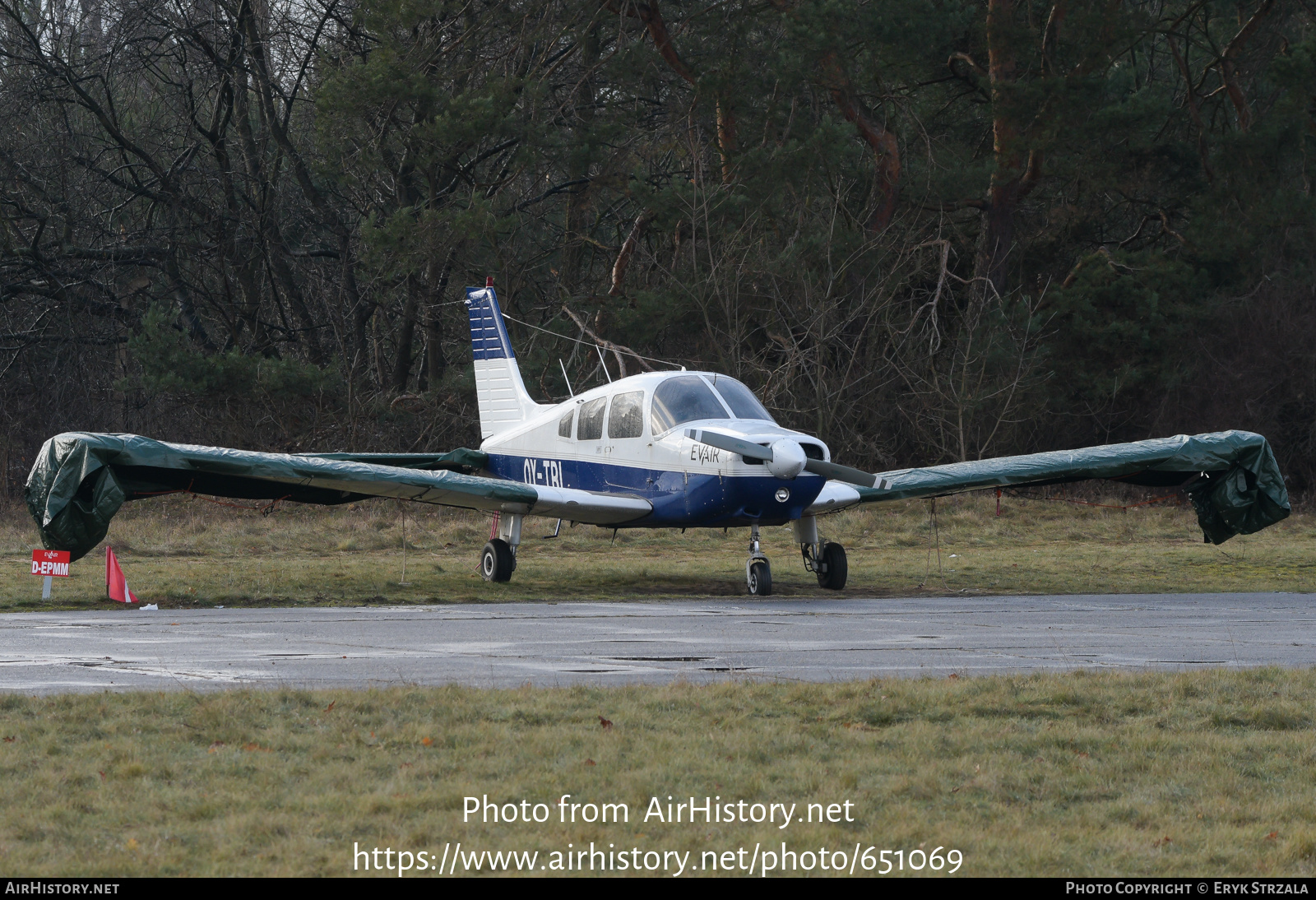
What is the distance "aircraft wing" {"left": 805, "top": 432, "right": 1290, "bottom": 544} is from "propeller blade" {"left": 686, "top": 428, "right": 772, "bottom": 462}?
2.03m

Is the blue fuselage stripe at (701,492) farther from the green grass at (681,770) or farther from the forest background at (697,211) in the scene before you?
the forest background at (697,211)

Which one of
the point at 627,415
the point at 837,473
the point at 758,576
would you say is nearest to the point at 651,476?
the point at 627,415

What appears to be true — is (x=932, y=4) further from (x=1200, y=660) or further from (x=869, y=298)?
(x=1200, y=660)

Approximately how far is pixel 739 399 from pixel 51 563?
24.4 ft

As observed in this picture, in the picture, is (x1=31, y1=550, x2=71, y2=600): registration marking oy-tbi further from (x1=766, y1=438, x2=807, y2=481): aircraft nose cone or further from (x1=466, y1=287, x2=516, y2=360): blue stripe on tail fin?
(x1=466, y1=287, x2=516, y2=360): blue stripe on tail fin

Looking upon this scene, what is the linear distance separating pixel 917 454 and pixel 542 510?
58.1 feet

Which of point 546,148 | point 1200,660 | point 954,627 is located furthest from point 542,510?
point 546,148

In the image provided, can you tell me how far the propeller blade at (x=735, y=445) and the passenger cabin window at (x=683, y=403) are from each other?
733 mm

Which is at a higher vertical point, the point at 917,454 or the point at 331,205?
the point at 331,205

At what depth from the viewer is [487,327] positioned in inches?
831

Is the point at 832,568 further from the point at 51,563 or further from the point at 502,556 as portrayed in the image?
the point at 51,563

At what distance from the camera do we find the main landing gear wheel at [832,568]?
16000mm

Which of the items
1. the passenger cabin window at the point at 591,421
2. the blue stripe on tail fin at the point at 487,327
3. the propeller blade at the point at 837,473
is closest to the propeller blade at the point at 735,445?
the propeller blade at the point at 837,473

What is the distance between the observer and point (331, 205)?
1481 inches
